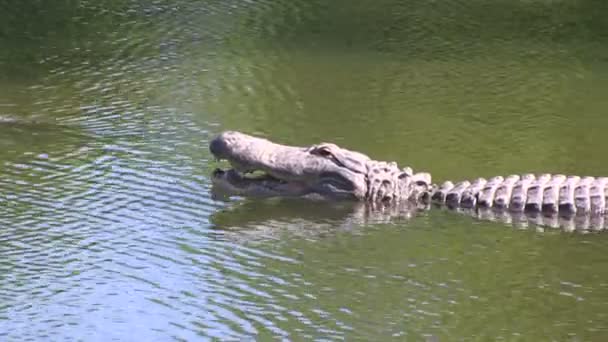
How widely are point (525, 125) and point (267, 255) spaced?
4238 mm

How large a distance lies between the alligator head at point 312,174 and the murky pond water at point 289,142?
0.57 feet

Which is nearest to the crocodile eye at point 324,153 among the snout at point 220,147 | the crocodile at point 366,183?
the crocodile at point 366,183

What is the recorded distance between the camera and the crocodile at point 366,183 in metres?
9.33

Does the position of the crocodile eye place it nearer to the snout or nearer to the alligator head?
the alligator head

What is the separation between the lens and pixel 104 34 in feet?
51.0

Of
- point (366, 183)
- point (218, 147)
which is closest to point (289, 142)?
point (218, 147)

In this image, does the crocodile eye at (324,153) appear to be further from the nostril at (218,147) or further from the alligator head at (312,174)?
the nostril at (218,147)

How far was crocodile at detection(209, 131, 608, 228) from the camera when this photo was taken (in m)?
9.33

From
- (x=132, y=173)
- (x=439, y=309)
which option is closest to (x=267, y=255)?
(x=439, y=309)

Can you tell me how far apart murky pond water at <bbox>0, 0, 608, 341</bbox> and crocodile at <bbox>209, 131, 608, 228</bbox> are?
0.20m

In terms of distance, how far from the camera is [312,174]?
31.8ft

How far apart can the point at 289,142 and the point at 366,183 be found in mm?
1560

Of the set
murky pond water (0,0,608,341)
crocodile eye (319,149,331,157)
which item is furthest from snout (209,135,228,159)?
crocodile eye (319,149,331,157)

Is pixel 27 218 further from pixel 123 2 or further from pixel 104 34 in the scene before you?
pixel 123 2
